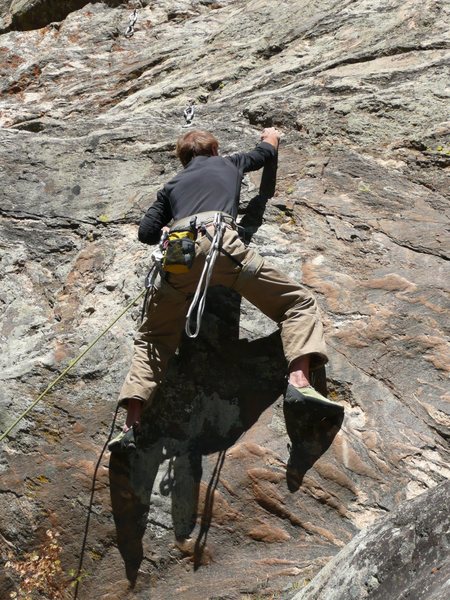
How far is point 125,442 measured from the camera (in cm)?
527

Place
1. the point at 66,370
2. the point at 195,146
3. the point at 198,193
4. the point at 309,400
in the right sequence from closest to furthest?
the point at 309,400, the point at 198,193, the point at 66,370, the point at 195,146

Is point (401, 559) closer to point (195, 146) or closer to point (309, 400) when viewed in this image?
point (309, 400)

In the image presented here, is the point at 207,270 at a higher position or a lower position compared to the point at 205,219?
lower

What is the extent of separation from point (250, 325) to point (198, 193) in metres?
1.13

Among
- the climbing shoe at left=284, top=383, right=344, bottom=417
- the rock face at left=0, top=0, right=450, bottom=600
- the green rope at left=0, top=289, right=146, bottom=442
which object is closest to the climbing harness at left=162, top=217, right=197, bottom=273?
the green rope at left=0, top=289, right=146, bottom=442

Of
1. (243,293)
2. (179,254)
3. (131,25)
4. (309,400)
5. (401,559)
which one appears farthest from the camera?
(131,25)

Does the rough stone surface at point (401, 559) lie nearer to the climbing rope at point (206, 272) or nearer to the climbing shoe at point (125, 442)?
the climbing shoe at point (125, 442)

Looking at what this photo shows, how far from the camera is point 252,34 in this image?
8.83 m

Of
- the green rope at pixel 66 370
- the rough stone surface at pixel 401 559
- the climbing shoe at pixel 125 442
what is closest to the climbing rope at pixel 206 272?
the green rope at pixel 66 370

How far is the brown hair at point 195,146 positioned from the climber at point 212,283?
452 mm

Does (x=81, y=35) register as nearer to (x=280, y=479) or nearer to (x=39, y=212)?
(x=39, y=212)

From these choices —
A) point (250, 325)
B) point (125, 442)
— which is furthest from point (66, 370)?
point (250, 325)

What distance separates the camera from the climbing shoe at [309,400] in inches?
198

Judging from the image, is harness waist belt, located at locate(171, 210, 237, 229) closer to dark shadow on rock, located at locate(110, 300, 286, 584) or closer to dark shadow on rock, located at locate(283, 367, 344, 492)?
dark shadow on rock, located at locate(110, 300, 286, 584)
